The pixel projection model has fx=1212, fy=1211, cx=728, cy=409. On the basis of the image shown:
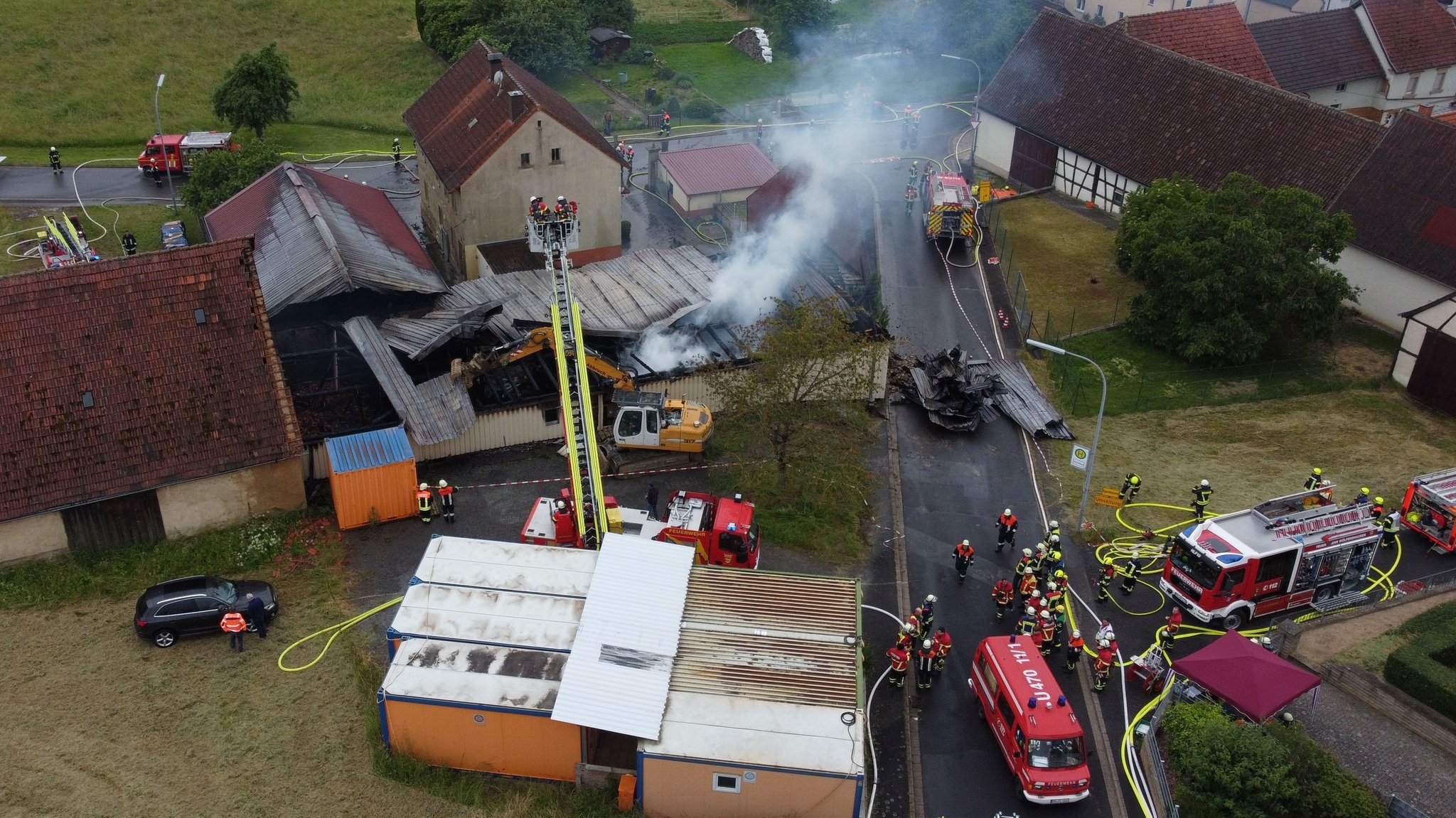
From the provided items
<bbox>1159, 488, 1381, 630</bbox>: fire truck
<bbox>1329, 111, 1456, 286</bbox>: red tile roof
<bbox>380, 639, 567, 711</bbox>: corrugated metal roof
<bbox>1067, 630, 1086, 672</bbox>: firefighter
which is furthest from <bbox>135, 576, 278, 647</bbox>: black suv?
<bbox>1329, 111, 1456, 286</bbox>: red tile roof

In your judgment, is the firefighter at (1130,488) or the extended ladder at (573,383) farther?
the firefighter at (1130,488)

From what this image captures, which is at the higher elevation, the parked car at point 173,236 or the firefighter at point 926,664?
the parked car at point 173,236

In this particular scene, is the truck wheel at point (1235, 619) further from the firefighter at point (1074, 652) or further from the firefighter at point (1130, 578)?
the firefighter at point (1074, 652)

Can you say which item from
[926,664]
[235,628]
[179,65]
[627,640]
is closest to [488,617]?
[627,640]

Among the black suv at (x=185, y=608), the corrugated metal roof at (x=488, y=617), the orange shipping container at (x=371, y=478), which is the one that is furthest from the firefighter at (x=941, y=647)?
the black suv at (x=185, y=608)

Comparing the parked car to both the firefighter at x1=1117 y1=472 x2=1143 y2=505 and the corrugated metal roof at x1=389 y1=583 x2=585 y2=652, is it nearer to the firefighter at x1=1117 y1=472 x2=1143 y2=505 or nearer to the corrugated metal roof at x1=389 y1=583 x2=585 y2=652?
the corrugated metal roof at x1=389 y1=583 x2=585 y2=652

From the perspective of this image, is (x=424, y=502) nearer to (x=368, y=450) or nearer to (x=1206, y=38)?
(x=368, y=450)

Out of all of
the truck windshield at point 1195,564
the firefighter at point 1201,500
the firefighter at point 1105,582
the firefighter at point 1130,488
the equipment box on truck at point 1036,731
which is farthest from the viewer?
the firefighter at point 1130,488
